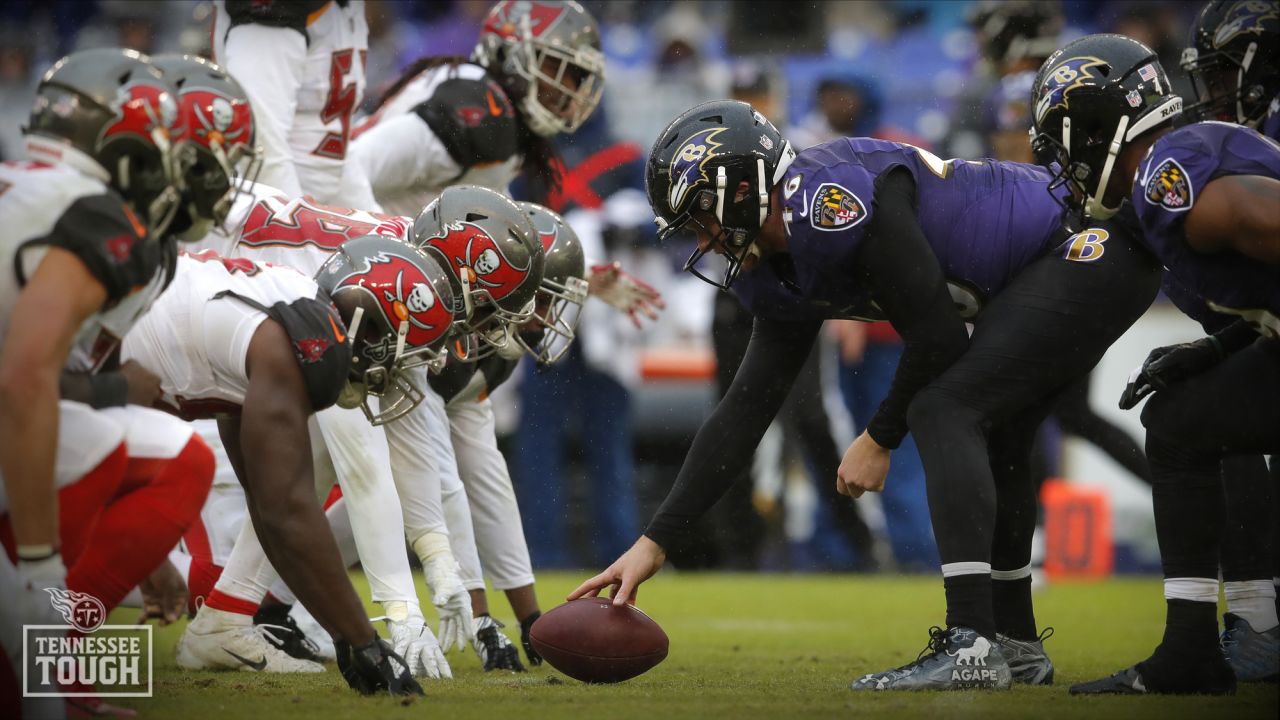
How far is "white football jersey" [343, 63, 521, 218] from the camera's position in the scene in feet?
18.8

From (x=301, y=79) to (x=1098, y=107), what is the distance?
296cm

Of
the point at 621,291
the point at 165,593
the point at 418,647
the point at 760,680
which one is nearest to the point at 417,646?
the point at 418,647

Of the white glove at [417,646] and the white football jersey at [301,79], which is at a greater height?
the white football jersey at [301,79]

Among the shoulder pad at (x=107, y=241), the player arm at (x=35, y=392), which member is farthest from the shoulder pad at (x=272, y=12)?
the player arm at (x=35, y=392)

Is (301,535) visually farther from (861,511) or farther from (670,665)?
(861,511)

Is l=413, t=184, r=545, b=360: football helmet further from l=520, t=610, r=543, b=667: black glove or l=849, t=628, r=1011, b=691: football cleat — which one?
l=849, t=628, r=1011, b=691: football cleat

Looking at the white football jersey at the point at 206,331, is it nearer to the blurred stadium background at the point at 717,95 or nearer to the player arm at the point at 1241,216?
the player arm at the point at 1241,216

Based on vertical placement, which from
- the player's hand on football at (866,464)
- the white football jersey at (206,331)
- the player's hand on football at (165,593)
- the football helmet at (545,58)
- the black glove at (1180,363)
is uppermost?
the football helmet at (545,58)

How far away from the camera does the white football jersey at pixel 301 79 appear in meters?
5.29

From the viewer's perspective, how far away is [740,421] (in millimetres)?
4430

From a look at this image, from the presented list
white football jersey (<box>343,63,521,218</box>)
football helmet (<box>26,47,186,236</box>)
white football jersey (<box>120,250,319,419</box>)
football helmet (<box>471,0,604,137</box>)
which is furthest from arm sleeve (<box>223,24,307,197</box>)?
football helmet (<box>26,47,186,236</box>)

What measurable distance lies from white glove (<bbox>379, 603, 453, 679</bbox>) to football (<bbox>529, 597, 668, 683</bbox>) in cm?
34

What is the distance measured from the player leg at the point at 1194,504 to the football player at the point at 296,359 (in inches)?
79.7

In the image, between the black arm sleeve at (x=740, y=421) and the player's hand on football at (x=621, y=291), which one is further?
the player's hand on football at (x=621, y=291)
